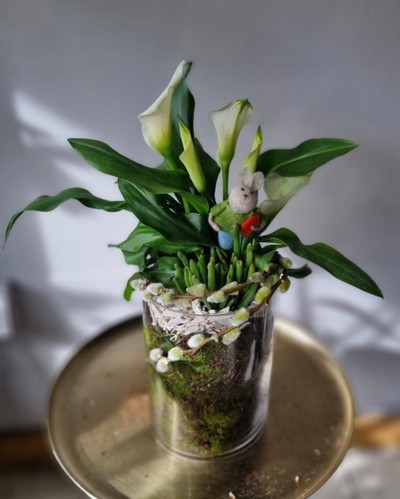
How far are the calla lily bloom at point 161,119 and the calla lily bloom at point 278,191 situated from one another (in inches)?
4.9

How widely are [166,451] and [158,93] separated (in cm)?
52

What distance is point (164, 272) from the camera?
639mm

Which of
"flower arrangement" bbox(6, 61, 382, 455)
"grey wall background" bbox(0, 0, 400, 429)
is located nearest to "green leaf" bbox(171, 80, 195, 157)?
"flower arrangement" bbox(6, 61, 382, 455)

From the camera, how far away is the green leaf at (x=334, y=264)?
58cm

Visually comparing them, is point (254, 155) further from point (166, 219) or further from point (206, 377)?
point (206, 377)

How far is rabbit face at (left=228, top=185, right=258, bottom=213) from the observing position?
549 mm

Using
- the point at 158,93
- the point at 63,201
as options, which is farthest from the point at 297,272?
the point at 158,93

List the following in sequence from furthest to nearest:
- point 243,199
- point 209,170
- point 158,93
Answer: point 158,93 → point 209,170 → point 243,199

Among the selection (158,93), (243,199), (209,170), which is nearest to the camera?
(243,199)

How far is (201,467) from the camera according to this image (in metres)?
0.70

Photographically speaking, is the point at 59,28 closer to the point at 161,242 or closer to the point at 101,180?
the point at 101,180

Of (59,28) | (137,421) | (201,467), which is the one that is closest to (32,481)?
(137,421)

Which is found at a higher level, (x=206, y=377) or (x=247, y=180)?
(x=247, y=180)

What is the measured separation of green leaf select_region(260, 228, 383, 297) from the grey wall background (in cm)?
35
